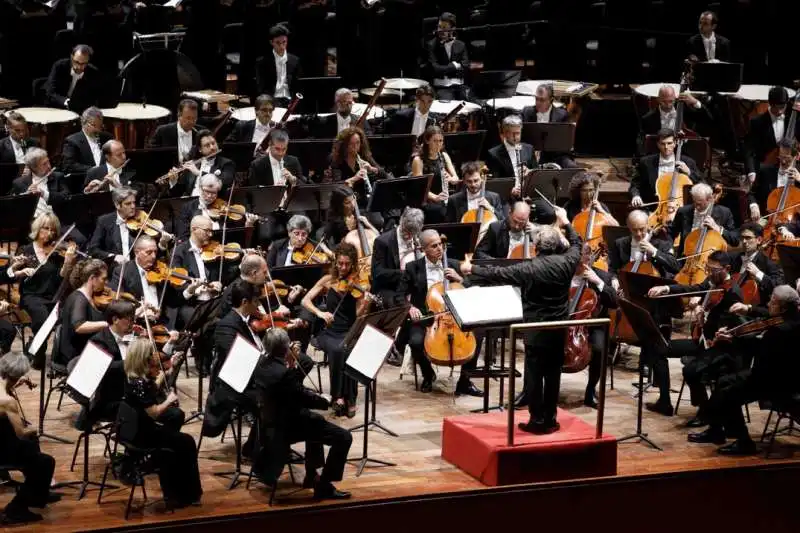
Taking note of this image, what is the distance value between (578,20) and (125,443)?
809cm

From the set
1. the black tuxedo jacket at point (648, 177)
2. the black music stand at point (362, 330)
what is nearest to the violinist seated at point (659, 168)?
the black tuxedo jacket at point (648, 177)

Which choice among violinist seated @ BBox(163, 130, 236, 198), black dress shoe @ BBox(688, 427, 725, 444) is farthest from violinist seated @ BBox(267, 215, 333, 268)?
black dress shoe @ BBox(688, 427, 725, 444)

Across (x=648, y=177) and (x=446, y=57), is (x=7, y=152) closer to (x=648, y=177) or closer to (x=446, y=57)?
(x=446, y=57)

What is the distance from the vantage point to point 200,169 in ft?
32.1

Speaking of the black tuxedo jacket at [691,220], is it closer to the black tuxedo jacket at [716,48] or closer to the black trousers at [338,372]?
the black trousers at [338,372]

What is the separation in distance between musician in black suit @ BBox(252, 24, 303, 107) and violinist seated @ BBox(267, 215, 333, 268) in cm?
319

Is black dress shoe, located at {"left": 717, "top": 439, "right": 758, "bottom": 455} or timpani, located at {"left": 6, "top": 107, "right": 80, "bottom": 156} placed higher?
timpani, located at {"left": 6, "top": 107, "right": 80, "bottom": 156}

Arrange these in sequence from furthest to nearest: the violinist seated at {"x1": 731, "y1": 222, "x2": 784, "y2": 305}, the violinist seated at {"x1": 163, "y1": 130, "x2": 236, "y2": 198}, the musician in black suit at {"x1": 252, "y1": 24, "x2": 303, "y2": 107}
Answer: the musician in black suit at {"x1": 252, "y1": 24, "x2": 303, "y2": 107} < the violinist seated at {"x1": 163, "y1": 130, "x2": 236, "y2": 198} < the violinist seated at {"x1": 731, "y1": 222, "x2": 784, "y2": 305}

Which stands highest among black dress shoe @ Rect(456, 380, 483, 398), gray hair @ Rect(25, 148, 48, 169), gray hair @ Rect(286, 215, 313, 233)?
gray hair @ Rect(25, 148, 48, 169)

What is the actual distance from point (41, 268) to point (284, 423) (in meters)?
2.42

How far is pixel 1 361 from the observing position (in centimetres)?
664

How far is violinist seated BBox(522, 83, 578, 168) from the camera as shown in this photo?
10930 mm

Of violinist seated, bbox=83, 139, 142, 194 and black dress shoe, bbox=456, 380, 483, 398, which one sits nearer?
black dress shoe, bbox=456, 380, 483, 398

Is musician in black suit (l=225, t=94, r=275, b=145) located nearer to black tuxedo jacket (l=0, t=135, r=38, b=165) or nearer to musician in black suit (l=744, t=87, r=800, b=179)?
black tuxedo jacket (l=0, t=135, r=38, b=165)
